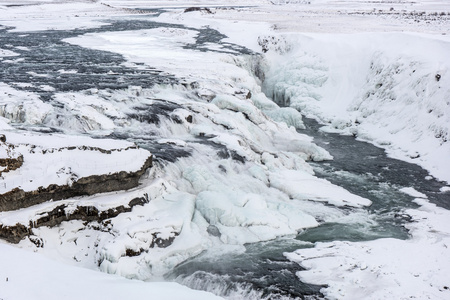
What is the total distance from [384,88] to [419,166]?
7.23 m

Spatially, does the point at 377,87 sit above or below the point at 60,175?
above

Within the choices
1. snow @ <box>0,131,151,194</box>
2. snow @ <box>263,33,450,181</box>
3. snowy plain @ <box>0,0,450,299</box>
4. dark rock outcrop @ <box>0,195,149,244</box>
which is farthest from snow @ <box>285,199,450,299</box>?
snow @ <box>263,33,450,181</box>

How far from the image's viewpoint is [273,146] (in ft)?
65.4

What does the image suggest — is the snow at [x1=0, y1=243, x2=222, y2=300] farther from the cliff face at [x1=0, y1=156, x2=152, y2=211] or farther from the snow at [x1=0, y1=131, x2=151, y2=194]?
the snow at [x1=0, y1=131, x2=151, y2=194]

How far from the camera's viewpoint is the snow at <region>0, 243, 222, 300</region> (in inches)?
320

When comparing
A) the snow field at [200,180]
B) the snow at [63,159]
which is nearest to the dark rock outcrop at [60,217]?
the snow field at [200,180]

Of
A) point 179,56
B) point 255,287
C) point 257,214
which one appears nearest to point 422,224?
point 257,214

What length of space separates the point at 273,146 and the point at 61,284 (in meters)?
12.8

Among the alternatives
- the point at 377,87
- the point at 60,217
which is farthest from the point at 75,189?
the point at 377,87

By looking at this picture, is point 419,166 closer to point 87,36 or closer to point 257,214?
point 257,214

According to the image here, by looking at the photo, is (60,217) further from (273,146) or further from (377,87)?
(377,87)

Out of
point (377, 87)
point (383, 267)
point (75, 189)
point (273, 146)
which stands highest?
point (377, 87)

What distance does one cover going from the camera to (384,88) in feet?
80.5

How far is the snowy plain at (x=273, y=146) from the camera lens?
1081 cm
